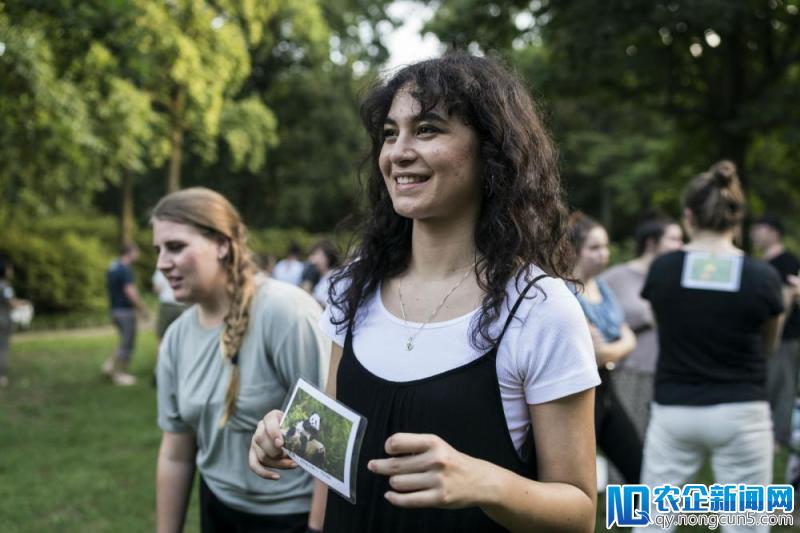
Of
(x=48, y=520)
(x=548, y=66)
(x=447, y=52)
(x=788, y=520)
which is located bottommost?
(x=48, y=520)

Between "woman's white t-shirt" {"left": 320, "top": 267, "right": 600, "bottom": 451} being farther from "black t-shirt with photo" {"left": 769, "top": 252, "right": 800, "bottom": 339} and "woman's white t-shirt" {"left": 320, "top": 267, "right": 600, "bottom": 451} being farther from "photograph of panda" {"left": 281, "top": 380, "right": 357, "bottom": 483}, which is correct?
"black t-shirt with photo" {"left": 769, "top": 252, "right": 800, "bottom": 339}

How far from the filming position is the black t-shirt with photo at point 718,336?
3.90m

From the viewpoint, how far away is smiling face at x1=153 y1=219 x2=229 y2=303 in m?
2.84

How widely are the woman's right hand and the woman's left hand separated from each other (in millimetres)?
459

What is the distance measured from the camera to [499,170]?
1.79m

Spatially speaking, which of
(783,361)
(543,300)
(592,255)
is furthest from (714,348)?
(783,361)

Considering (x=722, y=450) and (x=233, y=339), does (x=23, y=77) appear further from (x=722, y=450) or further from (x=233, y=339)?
(x=722, y=450)

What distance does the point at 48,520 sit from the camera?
5746 mm

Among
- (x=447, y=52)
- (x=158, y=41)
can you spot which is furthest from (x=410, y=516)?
(x=158, y=41)

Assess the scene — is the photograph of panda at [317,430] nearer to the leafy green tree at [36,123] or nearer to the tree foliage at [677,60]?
the leafy green tree at [36,123]

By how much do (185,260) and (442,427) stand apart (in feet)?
4.92

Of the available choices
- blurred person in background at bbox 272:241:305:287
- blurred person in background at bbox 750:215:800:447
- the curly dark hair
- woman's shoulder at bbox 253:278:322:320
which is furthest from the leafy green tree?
blurred person in background at bbox 750:215:800:447

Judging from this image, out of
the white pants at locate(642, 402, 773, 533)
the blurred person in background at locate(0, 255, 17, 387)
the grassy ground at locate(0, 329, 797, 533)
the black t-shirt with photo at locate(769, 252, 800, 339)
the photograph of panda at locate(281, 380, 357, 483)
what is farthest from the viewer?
the blurred person in background at locate(0, 255, 17, 387)

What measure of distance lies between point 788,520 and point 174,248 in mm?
4141
